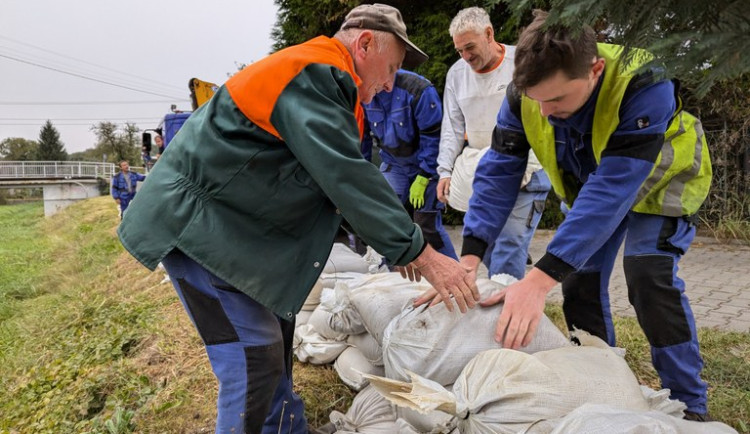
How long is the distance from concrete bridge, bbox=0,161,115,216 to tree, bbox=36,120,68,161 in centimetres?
2186

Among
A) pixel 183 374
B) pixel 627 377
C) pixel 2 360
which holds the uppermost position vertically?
pixel 627 377

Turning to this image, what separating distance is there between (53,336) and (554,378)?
450 centimetres

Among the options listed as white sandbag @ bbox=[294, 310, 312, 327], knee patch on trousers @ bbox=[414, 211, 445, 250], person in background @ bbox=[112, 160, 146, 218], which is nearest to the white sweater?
knee patch on trousers @ bbox=[414, 211, 445, 250]

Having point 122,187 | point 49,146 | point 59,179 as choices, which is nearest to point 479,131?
point 122,187

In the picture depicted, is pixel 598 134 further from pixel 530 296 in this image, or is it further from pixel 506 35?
pixel 506 35

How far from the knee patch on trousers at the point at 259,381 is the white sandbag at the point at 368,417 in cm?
39

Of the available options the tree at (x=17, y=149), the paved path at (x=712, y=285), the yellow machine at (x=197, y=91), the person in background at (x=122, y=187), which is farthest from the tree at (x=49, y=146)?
the paved path at (x=712, y=285)

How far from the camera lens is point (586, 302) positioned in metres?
2.53

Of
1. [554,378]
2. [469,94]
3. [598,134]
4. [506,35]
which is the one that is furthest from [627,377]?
[506,35]

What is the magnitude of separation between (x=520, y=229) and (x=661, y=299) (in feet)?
3.82

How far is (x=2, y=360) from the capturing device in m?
4.55

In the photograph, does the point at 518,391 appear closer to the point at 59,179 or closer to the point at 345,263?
the point at 345,263

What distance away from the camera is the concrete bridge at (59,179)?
111 ft

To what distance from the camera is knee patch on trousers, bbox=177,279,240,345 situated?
177 cm
